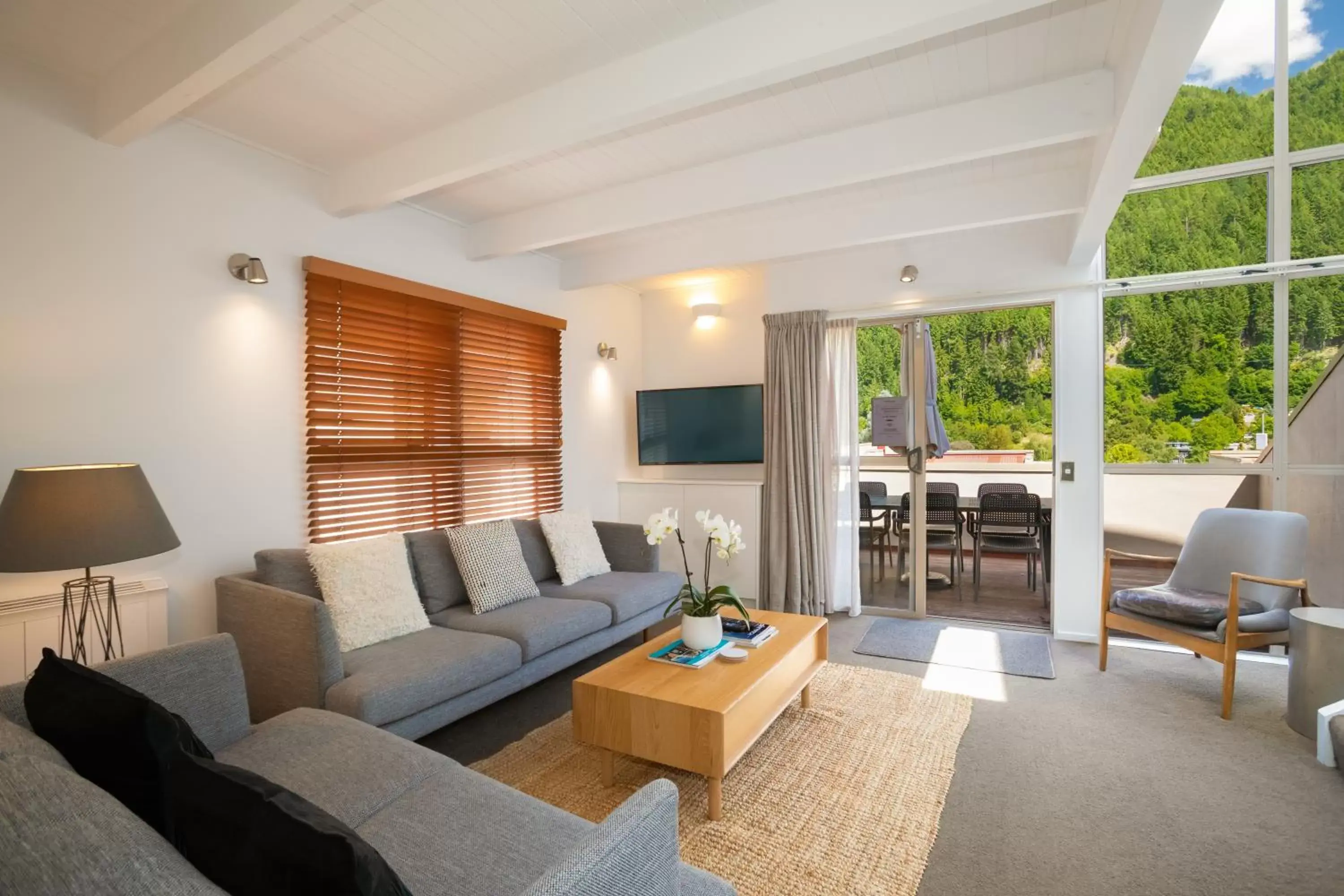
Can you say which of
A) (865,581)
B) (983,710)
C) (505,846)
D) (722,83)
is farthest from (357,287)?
(865,581)

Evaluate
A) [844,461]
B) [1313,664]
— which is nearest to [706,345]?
[844,461]

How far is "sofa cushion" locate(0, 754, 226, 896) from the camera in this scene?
28.9 inches

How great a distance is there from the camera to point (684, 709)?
2168 mm

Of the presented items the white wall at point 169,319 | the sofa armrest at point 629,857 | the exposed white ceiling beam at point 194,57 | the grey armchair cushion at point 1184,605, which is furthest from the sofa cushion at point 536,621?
the grey armchair cushion at point 1184,605

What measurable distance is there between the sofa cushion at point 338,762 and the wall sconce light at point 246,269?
1949mm

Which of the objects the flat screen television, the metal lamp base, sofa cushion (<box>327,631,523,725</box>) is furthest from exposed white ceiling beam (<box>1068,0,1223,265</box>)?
the metal lamp base

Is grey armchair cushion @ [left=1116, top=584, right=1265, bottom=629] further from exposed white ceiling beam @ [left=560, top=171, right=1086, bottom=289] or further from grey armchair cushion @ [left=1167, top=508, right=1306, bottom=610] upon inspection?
exposed white ceiling beam @ [left=560, top=171, right=1086, bottom=289]

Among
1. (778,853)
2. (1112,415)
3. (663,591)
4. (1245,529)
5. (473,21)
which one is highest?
(473,21)

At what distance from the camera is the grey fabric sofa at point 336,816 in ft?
2.52

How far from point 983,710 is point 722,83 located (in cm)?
290

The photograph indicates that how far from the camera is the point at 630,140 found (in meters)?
3.01

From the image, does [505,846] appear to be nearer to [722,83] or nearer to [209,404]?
[722,83]

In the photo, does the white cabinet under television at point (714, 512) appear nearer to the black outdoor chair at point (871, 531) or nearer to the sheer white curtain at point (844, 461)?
the sheer white curtain at point (844, 461)

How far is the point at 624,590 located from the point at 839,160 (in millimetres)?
2507
